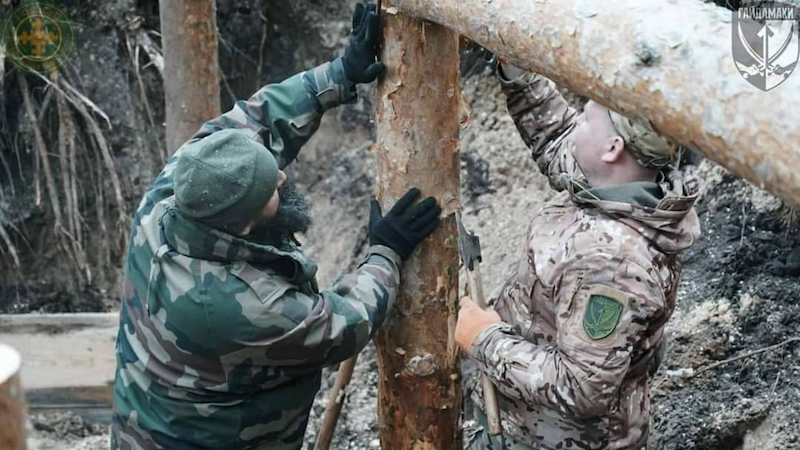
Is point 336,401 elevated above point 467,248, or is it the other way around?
point 467,248

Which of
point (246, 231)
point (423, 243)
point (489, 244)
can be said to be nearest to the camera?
point (246, 231)

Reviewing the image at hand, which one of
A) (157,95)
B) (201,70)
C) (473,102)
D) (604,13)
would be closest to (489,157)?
(473,102)

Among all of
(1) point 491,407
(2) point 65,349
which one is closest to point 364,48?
(1) point 491,407

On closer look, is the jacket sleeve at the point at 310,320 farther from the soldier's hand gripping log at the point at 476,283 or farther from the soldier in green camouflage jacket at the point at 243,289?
the soldier's hand gripping log at the point at 476,283

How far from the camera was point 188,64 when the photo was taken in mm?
4250

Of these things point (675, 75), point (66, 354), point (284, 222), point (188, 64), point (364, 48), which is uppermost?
point (675, 75)

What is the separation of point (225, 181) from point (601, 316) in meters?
1.16

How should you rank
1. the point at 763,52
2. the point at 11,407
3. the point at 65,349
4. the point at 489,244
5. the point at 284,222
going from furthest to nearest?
the point at 65,349 < the point at 489,244 < the point at 284,222 < the point at 11,407 < the point at 763,52

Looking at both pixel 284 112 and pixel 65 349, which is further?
pixel 65 349

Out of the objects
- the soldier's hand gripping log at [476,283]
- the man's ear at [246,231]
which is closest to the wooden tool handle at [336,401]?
the soldier's hand gripping log at [476,283]

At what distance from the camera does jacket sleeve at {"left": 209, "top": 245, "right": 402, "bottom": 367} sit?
2.32 meters

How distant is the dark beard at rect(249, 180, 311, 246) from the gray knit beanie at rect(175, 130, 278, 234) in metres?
0.11

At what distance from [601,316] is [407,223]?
2.43ft

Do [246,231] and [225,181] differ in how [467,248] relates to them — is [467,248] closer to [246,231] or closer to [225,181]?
[246,231]
